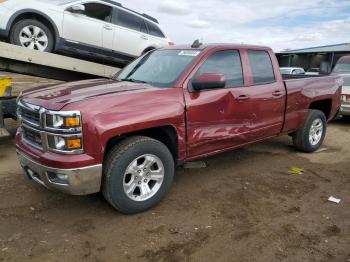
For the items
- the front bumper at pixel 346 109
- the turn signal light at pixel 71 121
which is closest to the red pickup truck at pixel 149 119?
the turn signal light at pixel 71 121

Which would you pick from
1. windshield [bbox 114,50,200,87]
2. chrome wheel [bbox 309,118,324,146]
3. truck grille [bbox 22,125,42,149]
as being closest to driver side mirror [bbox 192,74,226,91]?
windshield [bbox 114,50,200,87]

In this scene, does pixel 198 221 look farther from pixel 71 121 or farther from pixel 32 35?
pixel 32 35

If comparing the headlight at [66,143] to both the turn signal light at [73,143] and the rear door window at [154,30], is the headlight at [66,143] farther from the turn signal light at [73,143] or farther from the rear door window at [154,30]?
the rear door window at [154,30]

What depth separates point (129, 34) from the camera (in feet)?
26.8

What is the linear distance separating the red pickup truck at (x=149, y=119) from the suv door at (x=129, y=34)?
2.65 metres

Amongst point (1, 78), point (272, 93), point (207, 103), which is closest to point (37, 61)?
point (1, 78)

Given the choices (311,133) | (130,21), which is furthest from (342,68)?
(130,21)

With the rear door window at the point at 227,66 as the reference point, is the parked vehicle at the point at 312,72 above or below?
below

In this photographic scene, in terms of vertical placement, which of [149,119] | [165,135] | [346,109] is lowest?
[346,109]

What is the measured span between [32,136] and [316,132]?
16.6 ft

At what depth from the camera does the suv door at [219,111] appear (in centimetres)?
446

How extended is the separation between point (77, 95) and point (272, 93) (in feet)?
9.78

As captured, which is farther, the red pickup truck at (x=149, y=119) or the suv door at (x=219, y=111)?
the suv door at (x=219, y=111)

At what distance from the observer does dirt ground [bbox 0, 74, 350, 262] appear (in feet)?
11.2
